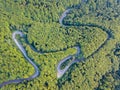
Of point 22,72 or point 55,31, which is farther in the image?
point 55,31

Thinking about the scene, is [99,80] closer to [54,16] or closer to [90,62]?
[90,62]

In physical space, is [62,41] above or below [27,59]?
above

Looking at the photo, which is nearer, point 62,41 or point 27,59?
point 27,59

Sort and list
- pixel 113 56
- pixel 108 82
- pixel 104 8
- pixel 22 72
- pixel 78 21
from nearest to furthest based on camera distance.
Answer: pixel 22 72
pixel 108 82
pixel 113 56
pixel 78 21
pixel 104 8

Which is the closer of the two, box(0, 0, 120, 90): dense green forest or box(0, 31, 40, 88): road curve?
box(0, 31, 40, 88): road curve

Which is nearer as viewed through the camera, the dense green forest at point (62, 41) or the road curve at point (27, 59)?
the road curve at point (27, 59)

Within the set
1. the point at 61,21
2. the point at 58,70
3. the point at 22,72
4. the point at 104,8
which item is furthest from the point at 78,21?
the point at 22,72

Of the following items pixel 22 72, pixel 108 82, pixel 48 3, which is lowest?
pixel 108 82

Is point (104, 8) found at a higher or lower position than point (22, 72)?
higher
